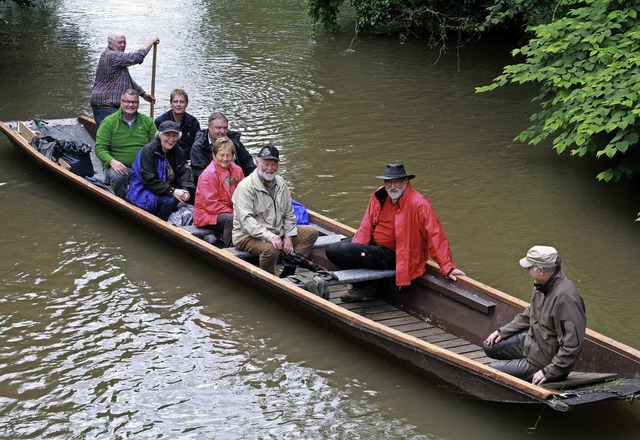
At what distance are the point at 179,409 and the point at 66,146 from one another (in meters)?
5.13

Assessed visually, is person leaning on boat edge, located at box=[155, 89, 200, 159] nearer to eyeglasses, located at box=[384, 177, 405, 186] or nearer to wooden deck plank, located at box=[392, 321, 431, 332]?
eyeglasses, located at box=[384, 177, 405, 186]

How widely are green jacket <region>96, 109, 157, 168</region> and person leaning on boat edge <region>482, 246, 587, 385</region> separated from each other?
5.28 meters

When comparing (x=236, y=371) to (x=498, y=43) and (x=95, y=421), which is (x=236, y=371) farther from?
(x=498, y=43)

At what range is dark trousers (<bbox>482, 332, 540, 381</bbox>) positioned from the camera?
606 cm

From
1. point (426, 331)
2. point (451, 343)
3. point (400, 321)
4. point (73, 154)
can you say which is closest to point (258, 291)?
point (400, 321)

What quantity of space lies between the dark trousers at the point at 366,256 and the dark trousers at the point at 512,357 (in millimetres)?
1276

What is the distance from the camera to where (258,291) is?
812 cm

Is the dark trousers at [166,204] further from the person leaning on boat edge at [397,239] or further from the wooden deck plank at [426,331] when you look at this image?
the wooden deck plank at [426,331]

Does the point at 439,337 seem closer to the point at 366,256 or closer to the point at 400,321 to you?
the point at 400,321

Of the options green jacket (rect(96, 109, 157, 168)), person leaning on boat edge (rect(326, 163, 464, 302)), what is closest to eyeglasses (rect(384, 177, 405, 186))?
person leaning on boat edge (rect(326, 163, 464, 302))

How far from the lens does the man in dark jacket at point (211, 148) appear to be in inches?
362

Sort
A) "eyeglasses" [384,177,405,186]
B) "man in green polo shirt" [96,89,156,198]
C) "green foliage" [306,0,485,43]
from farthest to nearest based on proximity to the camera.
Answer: "green foliage" [306,0,485,43] < "man in green polo shirt" [96,89,156,198] < "eyeglasses" [384,177,405,186]

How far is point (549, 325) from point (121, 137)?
5.68 m

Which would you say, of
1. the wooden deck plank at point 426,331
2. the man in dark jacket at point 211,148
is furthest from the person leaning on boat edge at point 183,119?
the wooden deck plank at point 426,331
